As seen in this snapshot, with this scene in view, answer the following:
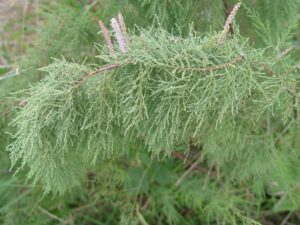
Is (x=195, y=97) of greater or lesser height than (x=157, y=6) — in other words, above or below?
below

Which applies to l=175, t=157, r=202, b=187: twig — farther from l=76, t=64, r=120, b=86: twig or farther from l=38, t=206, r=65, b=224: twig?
l=76, t=64, r=120, b=86: twig

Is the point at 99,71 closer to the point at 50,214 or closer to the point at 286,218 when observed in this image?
the point at 50,214

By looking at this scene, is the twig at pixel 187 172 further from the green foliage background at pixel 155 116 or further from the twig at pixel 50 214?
the twig at pixel 50 214

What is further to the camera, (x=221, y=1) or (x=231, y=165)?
(x=231, y=165)

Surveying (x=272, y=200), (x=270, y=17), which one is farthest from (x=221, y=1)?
(x=272, y=200)

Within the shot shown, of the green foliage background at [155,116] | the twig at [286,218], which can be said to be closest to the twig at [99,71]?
the green foliage background at [155,116]

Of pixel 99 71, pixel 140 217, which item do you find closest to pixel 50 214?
pixel 140 217

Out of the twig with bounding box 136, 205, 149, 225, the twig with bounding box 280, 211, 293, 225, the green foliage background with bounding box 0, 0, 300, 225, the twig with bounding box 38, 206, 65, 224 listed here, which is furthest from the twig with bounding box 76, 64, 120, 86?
the twig with bounding box 280, 211, 293, 225

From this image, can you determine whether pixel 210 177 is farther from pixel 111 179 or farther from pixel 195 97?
pixel 195 97

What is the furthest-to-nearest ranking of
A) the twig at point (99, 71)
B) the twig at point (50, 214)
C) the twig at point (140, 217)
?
the twig at point (50, 214) → the twig at point (140, 217) → the twig at point (99, 71)
